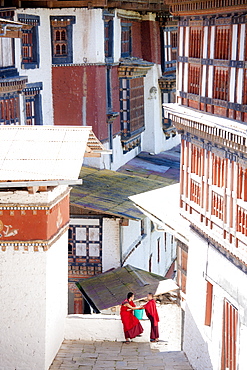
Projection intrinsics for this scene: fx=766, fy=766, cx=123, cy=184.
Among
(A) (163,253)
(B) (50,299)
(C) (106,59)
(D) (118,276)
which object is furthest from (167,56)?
(B) (50,299)

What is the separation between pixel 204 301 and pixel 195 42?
4169 mm

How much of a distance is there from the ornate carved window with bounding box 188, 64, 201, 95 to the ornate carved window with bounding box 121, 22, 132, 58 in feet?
42.2

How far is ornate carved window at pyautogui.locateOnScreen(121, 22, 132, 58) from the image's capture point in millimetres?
25250

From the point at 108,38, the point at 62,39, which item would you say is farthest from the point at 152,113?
the point at 62,39

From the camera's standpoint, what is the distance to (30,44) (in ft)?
70.7

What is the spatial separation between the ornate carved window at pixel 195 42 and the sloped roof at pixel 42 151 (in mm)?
2242

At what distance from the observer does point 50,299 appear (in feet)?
40.2

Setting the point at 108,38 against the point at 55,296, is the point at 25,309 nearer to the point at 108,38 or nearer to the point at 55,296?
the point at 55,296

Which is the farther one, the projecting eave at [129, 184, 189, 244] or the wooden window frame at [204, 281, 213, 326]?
the projecting eave at [129, 184, 189, 244]

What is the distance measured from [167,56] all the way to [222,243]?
59.8ft

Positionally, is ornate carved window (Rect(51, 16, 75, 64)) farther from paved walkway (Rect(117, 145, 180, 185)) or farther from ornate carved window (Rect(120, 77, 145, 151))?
paved walkway (Rect(117, 145, 180, 185))

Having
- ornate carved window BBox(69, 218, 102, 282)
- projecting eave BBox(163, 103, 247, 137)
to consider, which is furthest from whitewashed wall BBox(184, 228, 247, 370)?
ornate carved window BBox(69, 218, 102, 282)

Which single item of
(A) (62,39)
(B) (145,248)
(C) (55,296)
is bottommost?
(B) (145,248)

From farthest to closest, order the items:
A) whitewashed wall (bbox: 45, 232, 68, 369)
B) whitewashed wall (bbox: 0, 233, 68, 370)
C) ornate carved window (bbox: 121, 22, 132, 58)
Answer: ornate carved window (bbox: 121, 22, 132, 58), whitewashed wall (bbox: 45, 232, 68, 369), whitewashed wall (bbox: 0, 233, 68, 370)
